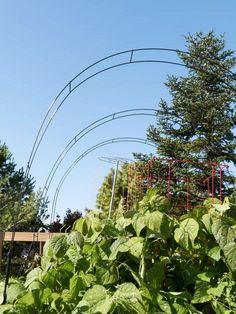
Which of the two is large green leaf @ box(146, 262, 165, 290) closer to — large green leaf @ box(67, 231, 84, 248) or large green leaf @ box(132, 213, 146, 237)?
large green leaf @ box(132, 213, 146, 237)

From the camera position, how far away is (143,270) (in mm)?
1466

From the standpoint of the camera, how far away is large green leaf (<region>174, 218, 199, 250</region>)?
1.46 metres

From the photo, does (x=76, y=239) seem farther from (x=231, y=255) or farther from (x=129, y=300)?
(x=231, y=255)

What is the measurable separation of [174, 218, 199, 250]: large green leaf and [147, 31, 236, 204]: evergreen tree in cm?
A: 1079

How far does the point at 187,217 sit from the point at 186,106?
40.0 ft

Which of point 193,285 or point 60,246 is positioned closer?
point 193,285

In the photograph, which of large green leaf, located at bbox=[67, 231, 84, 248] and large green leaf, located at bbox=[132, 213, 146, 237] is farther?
large green leaf, located at bbox=[67, 231, 84, 248]

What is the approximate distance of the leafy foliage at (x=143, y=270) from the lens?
1.36m

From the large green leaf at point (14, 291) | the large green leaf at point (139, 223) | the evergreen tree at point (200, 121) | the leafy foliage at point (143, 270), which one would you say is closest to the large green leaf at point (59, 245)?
the leafy foliage at point (143, 270)

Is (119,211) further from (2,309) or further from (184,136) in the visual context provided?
(184,136)

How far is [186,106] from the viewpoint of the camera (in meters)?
13.5

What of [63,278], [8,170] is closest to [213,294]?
[63,278]

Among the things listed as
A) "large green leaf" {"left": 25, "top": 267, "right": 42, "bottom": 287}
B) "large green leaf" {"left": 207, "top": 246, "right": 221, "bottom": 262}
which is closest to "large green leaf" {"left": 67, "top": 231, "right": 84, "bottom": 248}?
"large green leaf" {"left": 25, "top": 267, "right": 42, "bottom": 287}

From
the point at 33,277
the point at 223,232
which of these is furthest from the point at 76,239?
the point at 223,232
